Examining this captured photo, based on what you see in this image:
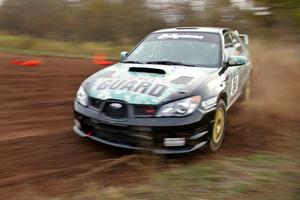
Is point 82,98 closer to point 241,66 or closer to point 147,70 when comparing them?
point 147,70

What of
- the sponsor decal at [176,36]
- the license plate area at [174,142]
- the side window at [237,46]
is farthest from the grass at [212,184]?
the side window at [237,46]

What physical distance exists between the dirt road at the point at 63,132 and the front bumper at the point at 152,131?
0.28 meters

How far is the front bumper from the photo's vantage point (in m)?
4.87

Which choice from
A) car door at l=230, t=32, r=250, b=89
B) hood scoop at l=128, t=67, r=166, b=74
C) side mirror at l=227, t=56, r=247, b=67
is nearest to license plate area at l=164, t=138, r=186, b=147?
hood scoop at l=128, t=67, r=166, b=74

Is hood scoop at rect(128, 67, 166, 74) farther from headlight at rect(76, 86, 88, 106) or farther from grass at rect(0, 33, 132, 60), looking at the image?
grass at rect(0, 33, 132, 60)

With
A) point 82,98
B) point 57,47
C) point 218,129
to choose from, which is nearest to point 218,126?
point 218,129

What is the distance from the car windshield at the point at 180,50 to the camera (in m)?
6.27

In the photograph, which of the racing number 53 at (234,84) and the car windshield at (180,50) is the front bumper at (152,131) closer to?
the car windshield at (180,50)

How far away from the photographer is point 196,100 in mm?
5066

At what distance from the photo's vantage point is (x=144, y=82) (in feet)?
17.3

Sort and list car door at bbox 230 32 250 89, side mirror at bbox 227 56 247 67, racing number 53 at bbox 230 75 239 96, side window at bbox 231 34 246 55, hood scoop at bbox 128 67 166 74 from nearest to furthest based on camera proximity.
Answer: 1. hood scoop at bbox 128 67 166 74
2. side mirror at bbox 227 56 247 67
3. racing number 53 at bbox 230 75 239 96
4. car door at bbox 230 32 250 89
5. side window at bbox 231 34 246 55

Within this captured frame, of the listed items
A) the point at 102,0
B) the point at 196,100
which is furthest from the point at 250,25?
the point at 196,100

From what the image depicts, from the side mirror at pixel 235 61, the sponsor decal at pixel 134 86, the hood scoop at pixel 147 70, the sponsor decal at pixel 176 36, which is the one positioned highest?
the sponsor decal at pixel 176 36

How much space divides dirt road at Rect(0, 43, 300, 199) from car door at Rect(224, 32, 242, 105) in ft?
1.75
